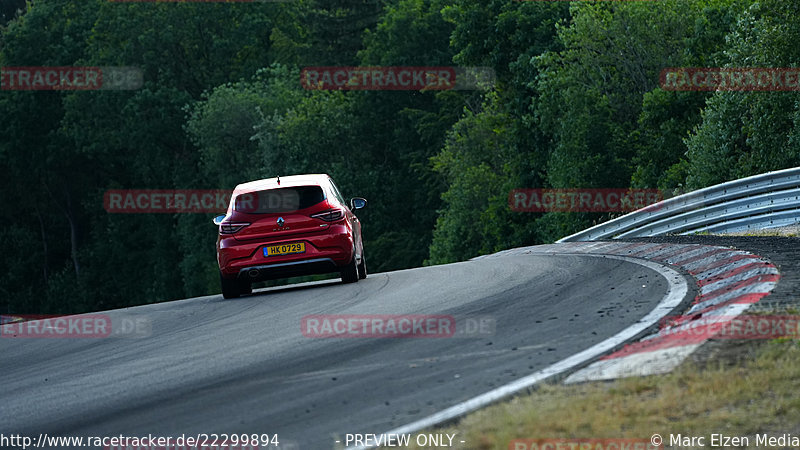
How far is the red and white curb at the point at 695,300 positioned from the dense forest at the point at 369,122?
59.5ft

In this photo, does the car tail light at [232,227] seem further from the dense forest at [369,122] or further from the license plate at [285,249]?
the dense forest at [369,122]

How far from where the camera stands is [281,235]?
1465cm

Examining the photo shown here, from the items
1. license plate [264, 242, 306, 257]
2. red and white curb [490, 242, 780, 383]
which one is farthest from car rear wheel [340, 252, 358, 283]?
red and white curb [490, 242, 780, 383]

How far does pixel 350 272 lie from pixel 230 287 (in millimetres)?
1602

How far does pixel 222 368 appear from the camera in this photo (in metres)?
8.59

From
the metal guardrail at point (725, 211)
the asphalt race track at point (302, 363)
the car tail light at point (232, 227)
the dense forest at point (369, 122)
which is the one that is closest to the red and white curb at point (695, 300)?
the asphalt race track at point (302, 363)

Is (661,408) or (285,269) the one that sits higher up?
(661,408)

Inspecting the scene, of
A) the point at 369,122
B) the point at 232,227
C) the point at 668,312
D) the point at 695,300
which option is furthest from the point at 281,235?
the point at 369,122

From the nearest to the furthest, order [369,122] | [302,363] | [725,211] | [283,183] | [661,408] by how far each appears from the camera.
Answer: [661,408] < [302,363] < [283,183] < [725,211] < [369,122]

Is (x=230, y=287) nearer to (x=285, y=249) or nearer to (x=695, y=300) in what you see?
(x=285, y=249)

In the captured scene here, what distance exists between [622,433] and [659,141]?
35.5 m

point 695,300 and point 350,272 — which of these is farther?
point 350,272

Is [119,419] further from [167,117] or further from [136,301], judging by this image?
[136,301]

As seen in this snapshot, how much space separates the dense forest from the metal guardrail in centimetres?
967
